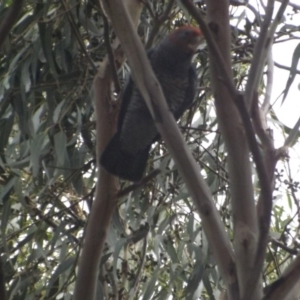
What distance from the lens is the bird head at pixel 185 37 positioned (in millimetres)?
2000

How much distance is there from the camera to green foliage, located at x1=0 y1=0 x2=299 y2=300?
1.81m

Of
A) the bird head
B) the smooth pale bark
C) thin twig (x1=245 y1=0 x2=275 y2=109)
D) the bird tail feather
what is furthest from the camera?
the bird head

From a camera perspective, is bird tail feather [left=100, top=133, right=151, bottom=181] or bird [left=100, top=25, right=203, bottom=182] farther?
bird [left=100, top=25, right=203, bottom=182]

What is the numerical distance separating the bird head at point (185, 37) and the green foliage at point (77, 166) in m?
0.05

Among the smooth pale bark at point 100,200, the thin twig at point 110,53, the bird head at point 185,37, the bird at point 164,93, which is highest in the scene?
the bird head at point 185,37

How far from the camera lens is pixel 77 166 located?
192cm

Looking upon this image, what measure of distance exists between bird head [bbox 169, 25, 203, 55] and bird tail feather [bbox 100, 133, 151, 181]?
0.32 meters

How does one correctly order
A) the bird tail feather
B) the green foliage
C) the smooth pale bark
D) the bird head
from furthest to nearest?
the bird head → the green foliage → the bird tail feather → the smooth pale bark

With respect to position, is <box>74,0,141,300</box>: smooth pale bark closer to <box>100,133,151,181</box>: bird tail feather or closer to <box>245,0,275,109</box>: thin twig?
<box>100,133,151,181</box>: bird tail feather

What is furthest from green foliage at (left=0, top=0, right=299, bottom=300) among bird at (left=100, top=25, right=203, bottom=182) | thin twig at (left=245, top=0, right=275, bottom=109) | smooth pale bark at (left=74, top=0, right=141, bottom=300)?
thin twig at (left=245, top=0, right=275, bottom=109)

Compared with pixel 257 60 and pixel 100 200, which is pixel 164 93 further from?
pixel 257 60

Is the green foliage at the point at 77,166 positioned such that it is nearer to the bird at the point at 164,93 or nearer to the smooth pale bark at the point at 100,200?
the bird at the point at 164,93

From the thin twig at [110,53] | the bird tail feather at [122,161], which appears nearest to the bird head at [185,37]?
the bird tail feather at [122,161]

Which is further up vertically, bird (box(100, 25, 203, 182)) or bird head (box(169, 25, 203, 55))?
bird head (box(169, 25, 203, 55))
